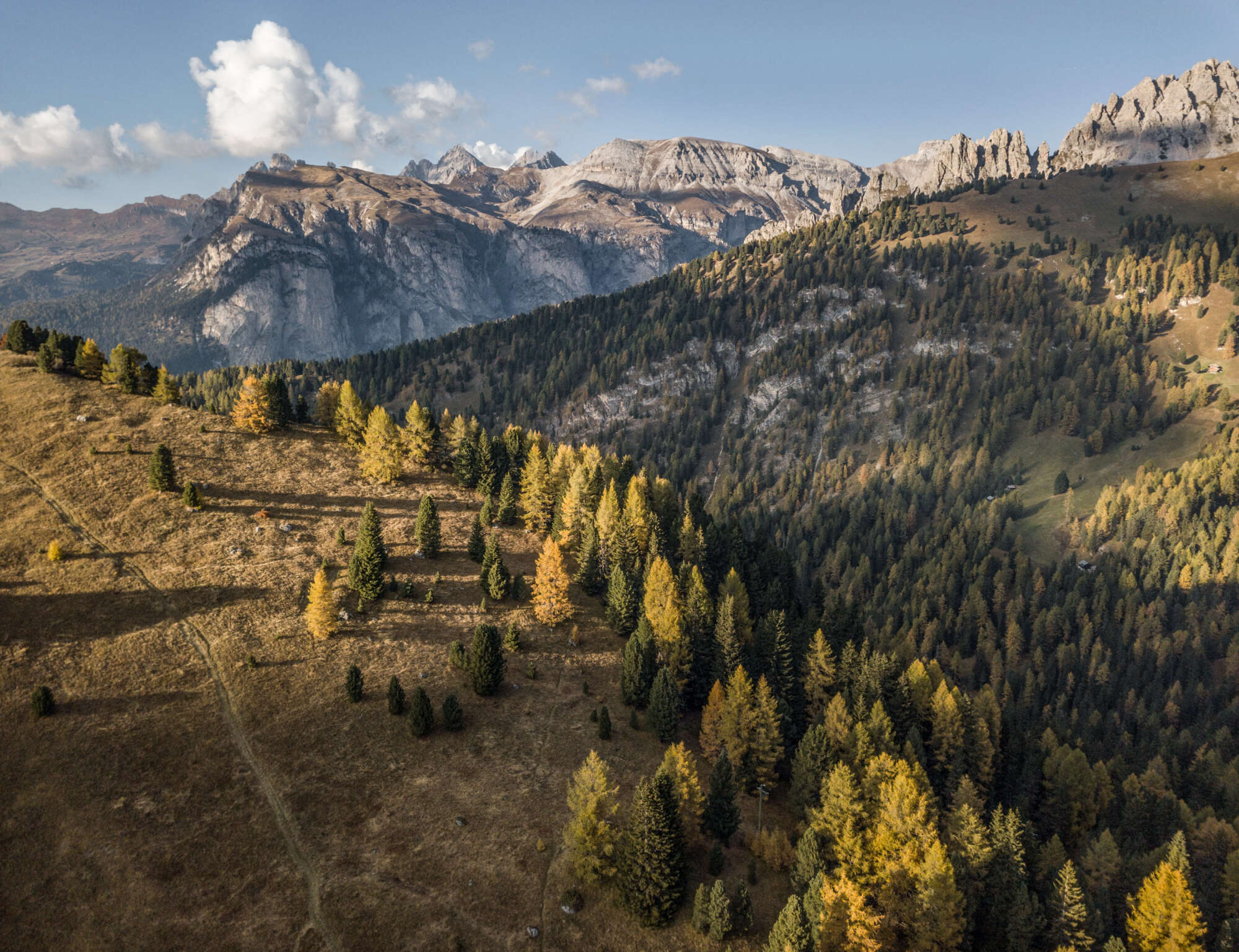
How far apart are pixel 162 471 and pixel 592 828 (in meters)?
77.4

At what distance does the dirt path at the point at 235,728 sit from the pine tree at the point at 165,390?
26.6 m

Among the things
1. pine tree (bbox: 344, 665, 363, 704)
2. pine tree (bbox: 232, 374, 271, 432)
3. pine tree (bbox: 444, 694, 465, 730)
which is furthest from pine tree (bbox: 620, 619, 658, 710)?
pine tree (bbox: 232, 374, 271, 432)

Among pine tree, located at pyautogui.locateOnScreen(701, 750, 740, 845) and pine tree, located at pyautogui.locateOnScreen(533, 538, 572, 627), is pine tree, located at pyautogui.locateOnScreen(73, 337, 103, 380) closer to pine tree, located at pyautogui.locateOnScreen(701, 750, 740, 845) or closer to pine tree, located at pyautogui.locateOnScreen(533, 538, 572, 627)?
pine tree, located at pyautogui.locateOnScreen(533, 538, 572, 627)

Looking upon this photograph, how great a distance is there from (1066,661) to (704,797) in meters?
143

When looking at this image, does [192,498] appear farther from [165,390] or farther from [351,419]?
[165,390]

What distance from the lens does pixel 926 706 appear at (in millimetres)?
83062

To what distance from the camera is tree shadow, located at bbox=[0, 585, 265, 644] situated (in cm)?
6631

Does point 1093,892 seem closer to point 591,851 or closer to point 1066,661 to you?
point 591,851

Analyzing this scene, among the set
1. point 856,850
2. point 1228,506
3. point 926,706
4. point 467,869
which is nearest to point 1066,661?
point 1228,506

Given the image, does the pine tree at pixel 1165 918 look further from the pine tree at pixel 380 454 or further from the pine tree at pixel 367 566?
the pine tree at pixel 380 454

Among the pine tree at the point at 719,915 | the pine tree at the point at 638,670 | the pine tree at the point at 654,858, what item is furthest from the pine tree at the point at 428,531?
the pine tree at the point at 719,915

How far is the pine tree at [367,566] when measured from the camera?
81.6 meters

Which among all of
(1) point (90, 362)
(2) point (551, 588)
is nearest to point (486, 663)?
(2) point (551, 588)

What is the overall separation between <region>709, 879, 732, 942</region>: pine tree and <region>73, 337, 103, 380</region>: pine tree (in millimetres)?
127909
